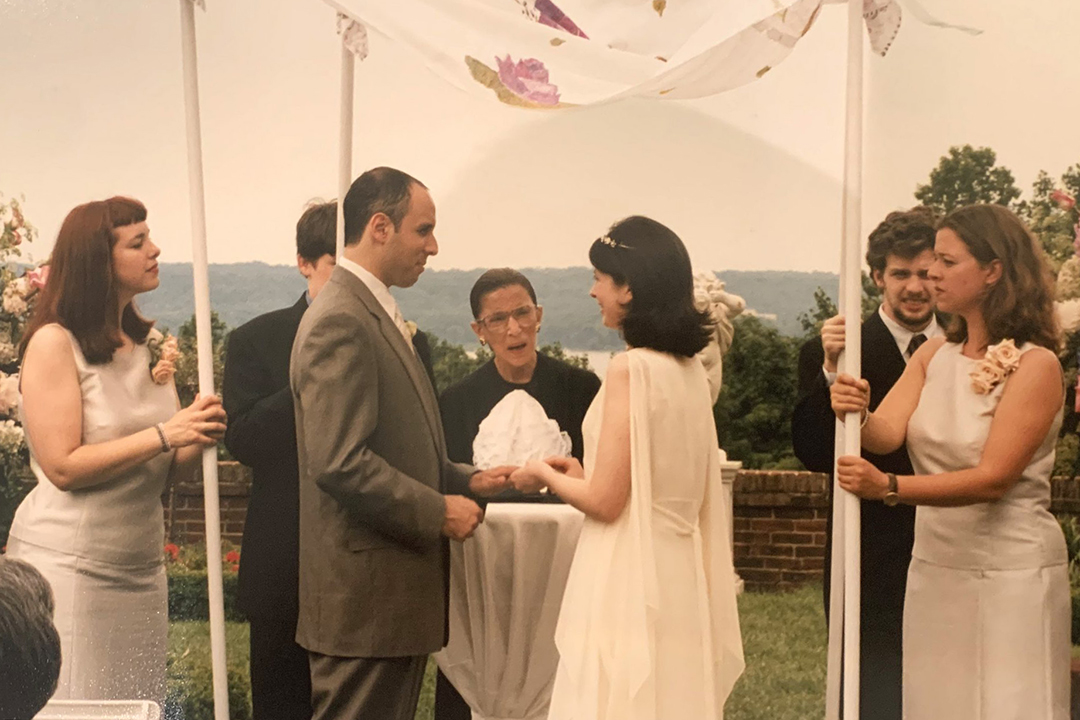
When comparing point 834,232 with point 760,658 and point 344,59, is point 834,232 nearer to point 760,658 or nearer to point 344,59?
point 760,658

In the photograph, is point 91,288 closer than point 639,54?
No

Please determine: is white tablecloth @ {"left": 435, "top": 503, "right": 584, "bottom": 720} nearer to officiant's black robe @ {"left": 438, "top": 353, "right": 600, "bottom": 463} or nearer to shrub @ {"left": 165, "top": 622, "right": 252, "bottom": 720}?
officiant's black robe @ {"left": 438, "top": 353, "right": 600, "bottom": 463}

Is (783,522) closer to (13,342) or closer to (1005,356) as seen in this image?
(1005,356)

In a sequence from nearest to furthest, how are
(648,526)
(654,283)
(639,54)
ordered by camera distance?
1. (648,526)
2. (654,283)
3. (639,54)

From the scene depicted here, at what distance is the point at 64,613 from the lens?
10.2ft

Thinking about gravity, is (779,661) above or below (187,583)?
below

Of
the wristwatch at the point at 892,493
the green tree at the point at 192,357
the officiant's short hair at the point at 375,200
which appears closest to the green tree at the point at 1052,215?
the wristwatch at the point at 892,493

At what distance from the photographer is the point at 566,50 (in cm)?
290

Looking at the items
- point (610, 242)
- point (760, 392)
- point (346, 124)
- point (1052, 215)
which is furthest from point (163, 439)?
point (1052, 215)

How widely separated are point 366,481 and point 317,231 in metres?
0.72

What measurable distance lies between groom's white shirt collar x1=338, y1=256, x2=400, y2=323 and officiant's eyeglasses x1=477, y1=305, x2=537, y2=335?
258 mm

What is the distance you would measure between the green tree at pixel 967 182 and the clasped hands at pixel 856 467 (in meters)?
0.53

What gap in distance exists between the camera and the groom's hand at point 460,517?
9.41 feet

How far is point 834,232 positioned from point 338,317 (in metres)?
1.33
